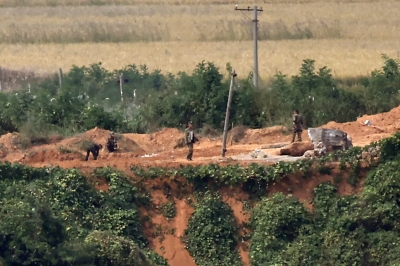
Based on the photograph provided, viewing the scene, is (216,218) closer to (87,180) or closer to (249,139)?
(87,180)

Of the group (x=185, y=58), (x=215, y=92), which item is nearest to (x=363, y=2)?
(x=185, y=58)

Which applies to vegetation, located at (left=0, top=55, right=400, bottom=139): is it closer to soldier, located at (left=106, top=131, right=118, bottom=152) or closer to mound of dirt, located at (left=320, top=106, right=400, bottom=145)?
mound of dirt, located at (left=320, top=106, right=400, bottom=145)

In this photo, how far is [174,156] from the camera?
22.8 meters

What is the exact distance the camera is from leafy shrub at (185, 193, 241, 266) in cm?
1933

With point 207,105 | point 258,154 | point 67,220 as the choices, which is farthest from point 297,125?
point 67,220

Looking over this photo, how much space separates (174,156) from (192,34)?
22.4 meters

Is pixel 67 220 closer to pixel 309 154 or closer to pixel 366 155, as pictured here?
pixel 309 154

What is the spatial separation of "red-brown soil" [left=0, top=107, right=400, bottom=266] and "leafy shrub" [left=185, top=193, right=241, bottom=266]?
169 mm

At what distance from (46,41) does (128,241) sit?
27982 mm

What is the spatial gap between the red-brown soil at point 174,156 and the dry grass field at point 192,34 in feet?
32.9

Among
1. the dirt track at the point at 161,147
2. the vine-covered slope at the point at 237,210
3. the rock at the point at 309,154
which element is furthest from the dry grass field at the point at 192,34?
the vine-covered slope at the point at 237,210

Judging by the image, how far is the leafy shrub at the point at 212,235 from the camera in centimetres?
1933

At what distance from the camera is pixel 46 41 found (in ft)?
147

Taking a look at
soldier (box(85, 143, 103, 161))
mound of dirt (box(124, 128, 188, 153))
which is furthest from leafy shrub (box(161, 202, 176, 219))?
mound of dirt (box(124, 128, 188, 153))
